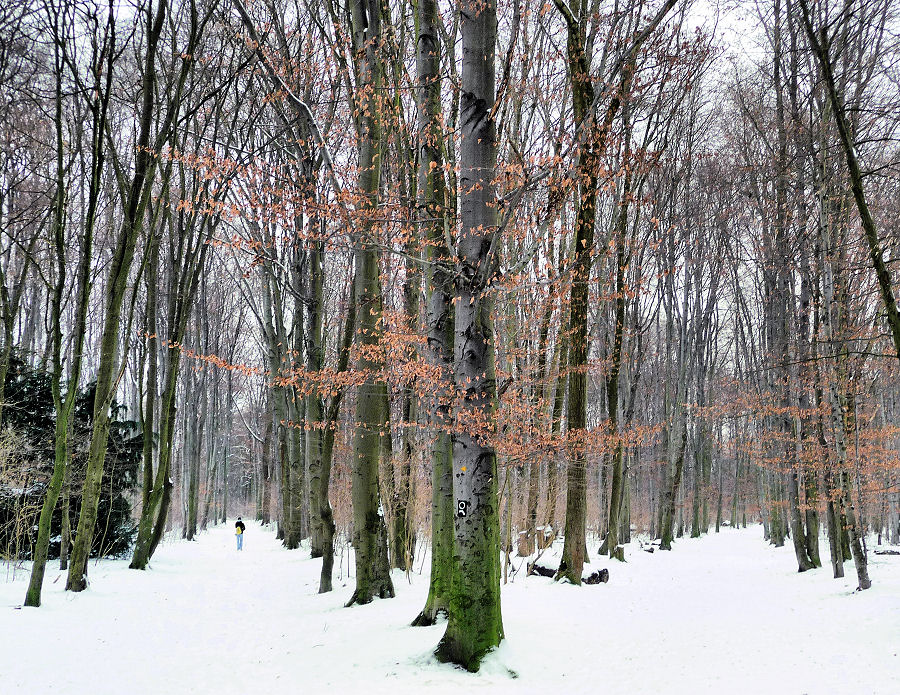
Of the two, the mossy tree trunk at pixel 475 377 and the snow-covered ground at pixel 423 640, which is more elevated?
the mossy tree trunk at pixel 475 377

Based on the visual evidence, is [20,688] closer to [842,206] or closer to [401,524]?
[401,524]

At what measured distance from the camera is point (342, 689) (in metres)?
4.59

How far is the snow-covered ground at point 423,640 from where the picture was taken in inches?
191

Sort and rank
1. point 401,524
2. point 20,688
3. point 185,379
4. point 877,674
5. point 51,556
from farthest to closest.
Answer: point 185,379 → point 51,556 → point 401,524 → point 877,674 → point 20,688

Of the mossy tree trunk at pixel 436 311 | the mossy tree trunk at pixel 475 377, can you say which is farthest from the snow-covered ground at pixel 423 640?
the mossy tree trunk at pixel 436 311

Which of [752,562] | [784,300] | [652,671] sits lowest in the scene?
[752,562]

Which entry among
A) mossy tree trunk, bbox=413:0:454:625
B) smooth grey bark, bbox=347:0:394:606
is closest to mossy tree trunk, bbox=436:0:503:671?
mossy tree trunk, bbox=413:0:454:625

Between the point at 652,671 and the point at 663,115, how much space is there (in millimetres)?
12346

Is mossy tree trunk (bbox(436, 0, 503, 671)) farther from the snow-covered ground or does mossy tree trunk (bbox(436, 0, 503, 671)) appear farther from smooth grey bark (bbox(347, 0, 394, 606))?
smooth grey bark (bbox(347, 0, 394, 606))

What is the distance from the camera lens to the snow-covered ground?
4840 millimetres

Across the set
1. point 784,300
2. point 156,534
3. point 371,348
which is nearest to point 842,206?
point 784,300

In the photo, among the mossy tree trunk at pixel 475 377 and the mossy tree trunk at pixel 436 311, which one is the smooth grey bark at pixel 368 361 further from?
the mossy tree trunk at pixel 475 377

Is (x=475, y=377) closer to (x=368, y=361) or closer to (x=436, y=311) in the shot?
(x=436, y=311)

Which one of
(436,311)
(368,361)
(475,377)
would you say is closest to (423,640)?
(475,377)
